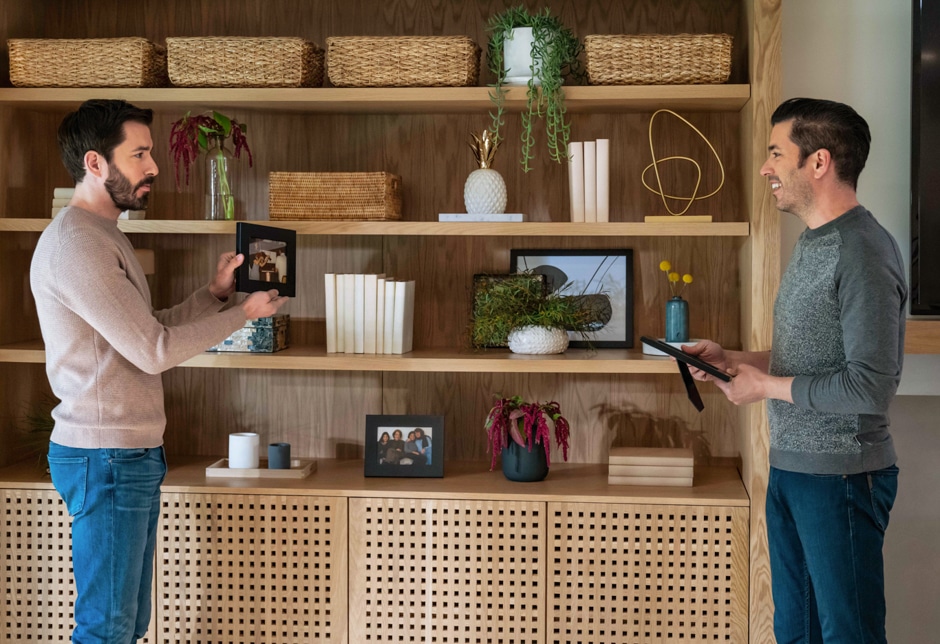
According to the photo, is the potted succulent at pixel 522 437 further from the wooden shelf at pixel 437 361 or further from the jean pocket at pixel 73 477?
the jean pocket at pixel 73 477

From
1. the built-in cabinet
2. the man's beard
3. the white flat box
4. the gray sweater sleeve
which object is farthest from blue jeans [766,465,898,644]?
the man's beard

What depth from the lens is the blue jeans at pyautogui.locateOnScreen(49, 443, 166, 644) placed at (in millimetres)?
2158

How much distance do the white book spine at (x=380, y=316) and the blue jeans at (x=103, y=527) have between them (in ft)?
2.58

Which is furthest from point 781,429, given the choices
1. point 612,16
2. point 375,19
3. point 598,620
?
point 375,19

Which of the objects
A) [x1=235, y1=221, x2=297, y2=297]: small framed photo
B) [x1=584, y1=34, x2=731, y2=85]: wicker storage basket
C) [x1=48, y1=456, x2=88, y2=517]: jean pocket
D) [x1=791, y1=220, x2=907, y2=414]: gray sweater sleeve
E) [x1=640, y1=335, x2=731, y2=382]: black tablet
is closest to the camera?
[x1=791, y1=220, x2=907, y2=414]: gray sweater sleeve

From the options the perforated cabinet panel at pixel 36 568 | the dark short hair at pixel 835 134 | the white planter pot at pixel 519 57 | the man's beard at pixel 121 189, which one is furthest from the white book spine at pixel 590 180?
the perforated cabinet panel at pixel 36 568

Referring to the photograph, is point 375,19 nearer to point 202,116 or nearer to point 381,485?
point 202,116

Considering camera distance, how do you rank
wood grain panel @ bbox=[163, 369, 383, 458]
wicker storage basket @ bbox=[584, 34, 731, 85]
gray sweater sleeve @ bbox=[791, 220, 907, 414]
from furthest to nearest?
wood grain panel @ bbox=[163, 369, 383, 458], wicker storage basket @ bbox=[584, 34, 731, 85], gray sweater sleeve @ bbox=[791, 220, 907, 414]

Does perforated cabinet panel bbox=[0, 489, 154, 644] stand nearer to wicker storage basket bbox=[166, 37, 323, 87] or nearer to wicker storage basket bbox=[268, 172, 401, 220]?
A: wicker storage basket bbox=[268, 172, 401, 220]

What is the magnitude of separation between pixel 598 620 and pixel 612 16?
70.4 inches

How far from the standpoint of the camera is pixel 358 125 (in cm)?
298

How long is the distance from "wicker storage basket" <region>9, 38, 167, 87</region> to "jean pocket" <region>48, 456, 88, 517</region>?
1.13 meters

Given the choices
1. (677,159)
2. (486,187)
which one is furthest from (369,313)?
(677,159)

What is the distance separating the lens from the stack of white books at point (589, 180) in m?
2.66
